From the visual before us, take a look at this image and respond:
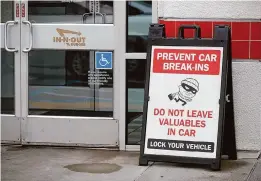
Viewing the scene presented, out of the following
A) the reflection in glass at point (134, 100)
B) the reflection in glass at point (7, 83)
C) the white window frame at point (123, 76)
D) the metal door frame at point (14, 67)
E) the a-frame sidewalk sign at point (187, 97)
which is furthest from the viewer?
the reflection in glass at point (7, 83)

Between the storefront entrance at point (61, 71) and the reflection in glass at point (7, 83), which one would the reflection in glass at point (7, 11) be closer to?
the storefront entrance at point (61, 71)

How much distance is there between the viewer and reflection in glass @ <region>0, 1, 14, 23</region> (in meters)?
6.89

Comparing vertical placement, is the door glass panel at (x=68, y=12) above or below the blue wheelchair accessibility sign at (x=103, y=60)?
above

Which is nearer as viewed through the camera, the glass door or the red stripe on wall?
the red stripe on wall

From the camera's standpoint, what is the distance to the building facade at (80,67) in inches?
259

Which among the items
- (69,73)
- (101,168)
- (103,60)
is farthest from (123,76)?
(101,168)

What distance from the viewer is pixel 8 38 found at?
687 cm

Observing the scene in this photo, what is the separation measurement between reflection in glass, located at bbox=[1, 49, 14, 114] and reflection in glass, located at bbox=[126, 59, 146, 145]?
1.51 meters

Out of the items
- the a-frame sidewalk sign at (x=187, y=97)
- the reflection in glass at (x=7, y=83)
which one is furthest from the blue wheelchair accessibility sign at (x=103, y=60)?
the reflection in glass at (x=7, y=83)

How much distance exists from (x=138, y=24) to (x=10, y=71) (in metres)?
1.74

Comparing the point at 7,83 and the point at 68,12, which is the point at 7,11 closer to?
the point at 68,12

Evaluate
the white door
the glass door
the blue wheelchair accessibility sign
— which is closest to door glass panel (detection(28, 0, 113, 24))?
the white door

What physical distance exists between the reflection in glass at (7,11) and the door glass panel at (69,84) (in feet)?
1.71

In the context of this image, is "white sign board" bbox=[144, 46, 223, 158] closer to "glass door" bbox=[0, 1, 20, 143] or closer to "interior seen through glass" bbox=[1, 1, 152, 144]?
"interior seen through glass" bbox=[1, 1, 152, 144]
